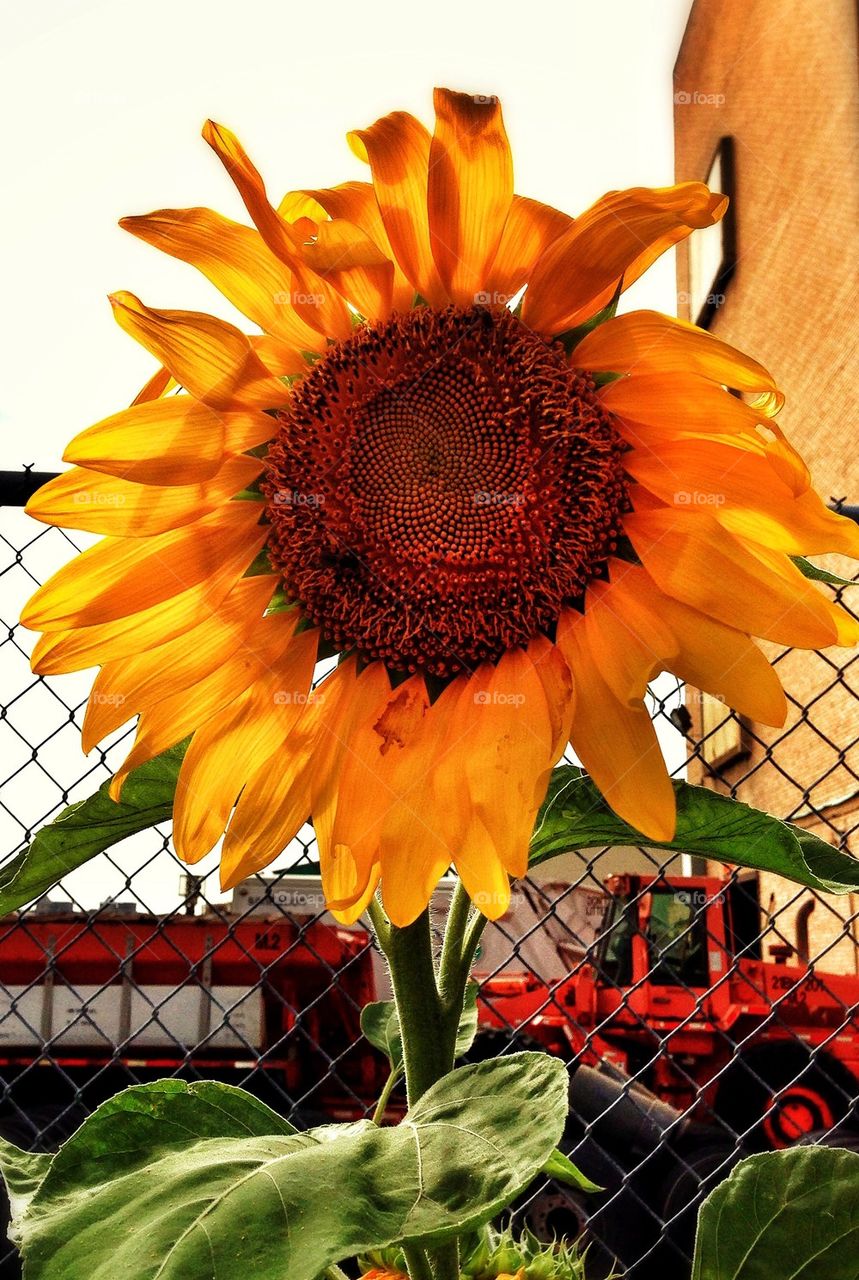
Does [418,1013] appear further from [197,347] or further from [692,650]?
[197,347]

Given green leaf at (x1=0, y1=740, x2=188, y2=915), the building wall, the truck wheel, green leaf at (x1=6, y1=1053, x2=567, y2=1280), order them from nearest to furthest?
green leaf at (x1=6, y1=1053, x2=567, y2=1280) → green leaf at (x1=0, y1=740, x2=188, y2=915) → the truck wheel → the building wall

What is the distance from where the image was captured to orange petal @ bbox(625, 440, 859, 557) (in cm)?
65

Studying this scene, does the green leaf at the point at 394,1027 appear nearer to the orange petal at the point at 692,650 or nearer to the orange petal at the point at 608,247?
the orange petal at the point at 692,650

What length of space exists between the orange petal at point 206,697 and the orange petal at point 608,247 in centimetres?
25

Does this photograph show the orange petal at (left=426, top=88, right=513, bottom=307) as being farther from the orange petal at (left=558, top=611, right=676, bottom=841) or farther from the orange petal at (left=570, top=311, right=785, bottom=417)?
the orange petal at (left=558, top=611, right=676, bottom=841)

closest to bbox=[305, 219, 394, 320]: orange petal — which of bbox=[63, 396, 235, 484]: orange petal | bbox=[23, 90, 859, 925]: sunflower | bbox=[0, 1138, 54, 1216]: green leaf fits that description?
bbox=[23, 90, 859, 925]: sunflower

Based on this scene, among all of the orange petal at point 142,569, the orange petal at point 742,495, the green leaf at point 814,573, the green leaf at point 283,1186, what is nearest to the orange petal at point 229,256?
the orange petal at point 142,569

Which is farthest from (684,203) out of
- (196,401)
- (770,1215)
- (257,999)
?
(257,999)

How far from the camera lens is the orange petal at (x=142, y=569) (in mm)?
698

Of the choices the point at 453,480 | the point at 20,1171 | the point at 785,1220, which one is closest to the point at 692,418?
the point at 453,480

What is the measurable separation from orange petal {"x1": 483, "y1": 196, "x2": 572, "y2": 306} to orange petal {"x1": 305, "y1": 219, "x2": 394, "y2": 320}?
0.20ft

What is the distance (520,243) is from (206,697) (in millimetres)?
324

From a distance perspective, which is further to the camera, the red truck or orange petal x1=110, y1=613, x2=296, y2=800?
the red truck

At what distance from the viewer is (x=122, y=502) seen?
2.30 feet
